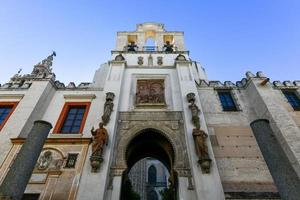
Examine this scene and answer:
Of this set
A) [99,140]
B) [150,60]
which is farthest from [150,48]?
[99,140]

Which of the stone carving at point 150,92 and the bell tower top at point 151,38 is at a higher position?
the bell tower top at point 151,38

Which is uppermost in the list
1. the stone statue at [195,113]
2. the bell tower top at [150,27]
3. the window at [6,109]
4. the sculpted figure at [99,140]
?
the bell tower top at [150,27]

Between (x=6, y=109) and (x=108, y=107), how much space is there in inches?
255

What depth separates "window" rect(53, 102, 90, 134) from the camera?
1133 centimetres

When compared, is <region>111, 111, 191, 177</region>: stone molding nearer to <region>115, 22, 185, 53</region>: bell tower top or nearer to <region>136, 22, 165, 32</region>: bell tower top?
<region>115, 22, 185, 53</region>: bell tower top

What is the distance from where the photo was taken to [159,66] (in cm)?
1482

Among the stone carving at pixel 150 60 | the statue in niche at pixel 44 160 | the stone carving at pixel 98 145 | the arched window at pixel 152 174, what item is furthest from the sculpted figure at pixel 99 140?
the arched window at pixel 152 174

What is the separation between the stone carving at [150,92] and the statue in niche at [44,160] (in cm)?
534

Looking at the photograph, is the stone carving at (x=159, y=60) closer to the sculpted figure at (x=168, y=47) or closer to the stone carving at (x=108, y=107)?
the sculpted figure at (x=168, y=47)

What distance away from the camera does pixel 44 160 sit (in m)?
9.57

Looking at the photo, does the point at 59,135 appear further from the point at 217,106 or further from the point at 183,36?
the point at 183,36

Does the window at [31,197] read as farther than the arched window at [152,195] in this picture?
No

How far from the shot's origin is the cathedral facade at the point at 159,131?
8.45 meters

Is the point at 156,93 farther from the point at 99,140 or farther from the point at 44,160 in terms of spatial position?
the point at 44,160
